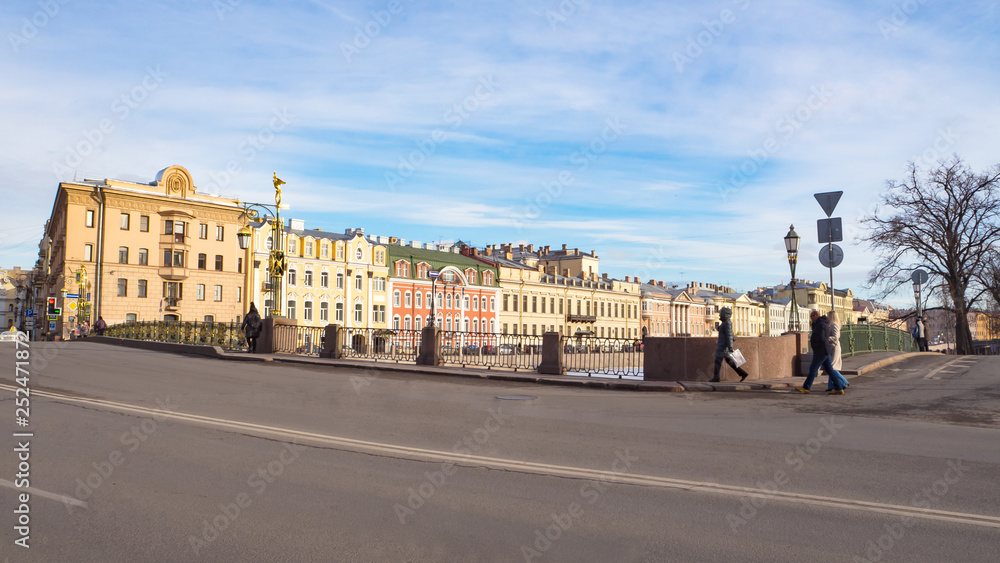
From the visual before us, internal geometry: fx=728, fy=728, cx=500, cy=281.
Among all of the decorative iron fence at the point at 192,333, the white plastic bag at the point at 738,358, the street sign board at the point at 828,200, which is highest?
the street sign board at the point at 828,200

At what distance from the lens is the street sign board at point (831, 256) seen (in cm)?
1686

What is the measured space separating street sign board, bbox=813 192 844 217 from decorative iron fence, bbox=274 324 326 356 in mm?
16532

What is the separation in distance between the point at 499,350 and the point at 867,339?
14.6 meters

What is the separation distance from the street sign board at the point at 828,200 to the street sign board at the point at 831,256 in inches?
32.0

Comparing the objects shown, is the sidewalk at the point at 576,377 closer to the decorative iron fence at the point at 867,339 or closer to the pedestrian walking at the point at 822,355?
the decorative iron fence at the point at 867,339

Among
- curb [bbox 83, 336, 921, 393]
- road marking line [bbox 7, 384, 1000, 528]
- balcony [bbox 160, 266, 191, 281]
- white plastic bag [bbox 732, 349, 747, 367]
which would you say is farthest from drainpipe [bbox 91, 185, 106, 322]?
white plastic bag [bbox 732, 349, 747, 367]

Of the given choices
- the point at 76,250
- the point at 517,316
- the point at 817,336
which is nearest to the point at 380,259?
the point at 517,316

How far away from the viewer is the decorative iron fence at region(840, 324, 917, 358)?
22.3 m

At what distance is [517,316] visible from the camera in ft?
304

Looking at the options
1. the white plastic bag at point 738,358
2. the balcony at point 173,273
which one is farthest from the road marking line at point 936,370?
the balcony at point 173,273

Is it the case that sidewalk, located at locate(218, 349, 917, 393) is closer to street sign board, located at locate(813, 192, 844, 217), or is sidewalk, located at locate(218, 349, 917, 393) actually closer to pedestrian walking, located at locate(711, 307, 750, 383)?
pedestrian walking, located at locate(711, 307, 750, 383)

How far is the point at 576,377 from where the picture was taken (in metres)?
18.1

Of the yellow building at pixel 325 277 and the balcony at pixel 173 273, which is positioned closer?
the balcony at pixel 173 273

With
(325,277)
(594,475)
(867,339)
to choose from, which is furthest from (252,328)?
(325,277)
